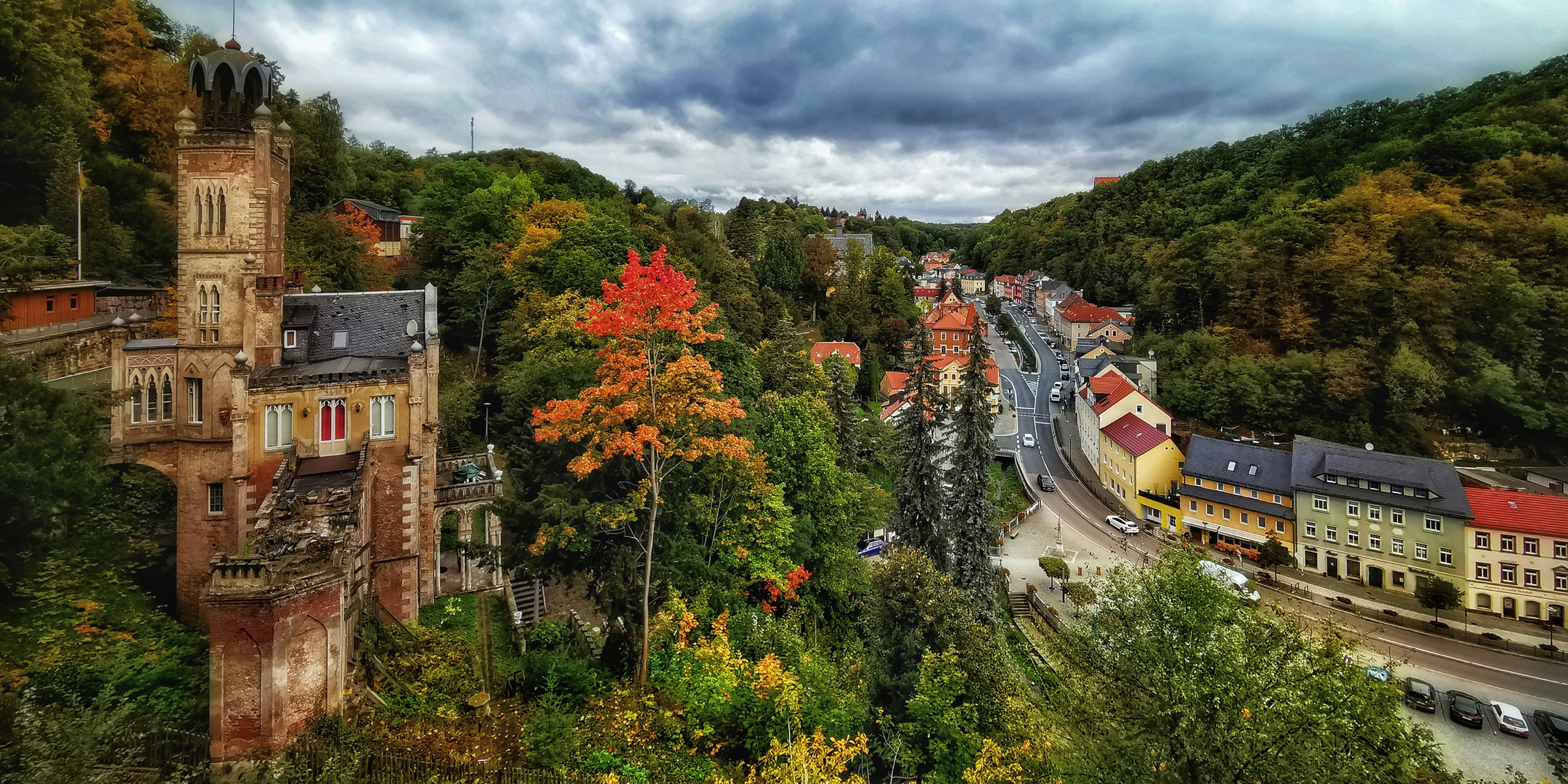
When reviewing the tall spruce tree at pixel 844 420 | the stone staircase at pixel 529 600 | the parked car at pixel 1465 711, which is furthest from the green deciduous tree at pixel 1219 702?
the tall spruce tree at pixel 844 420

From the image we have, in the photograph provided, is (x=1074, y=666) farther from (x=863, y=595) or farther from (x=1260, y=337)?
(x=1260, y=337)

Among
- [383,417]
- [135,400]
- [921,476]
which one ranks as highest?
[135,400]

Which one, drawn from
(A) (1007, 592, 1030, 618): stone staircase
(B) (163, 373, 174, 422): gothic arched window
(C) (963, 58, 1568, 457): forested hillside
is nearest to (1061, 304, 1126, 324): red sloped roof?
(C) (963, 58, 1568, 457): forested hillside

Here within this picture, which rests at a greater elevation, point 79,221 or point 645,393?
point 79,221

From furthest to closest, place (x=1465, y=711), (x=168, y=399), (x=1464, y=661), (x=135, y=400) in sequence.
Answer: (x=1464, y=661) < (x=1465, y=711) < (x=168, y=399) < (x=135, y=400)

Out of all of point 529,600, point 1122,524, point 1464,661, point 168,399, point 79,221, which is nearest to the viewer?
Answer: point 168,399

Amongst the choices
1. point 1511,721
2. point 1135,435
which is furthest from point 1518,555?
point 1135,435

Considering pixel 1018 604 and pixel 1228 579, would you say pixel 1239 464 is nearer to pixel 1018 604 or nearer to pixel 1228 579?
pixel 1018 604
